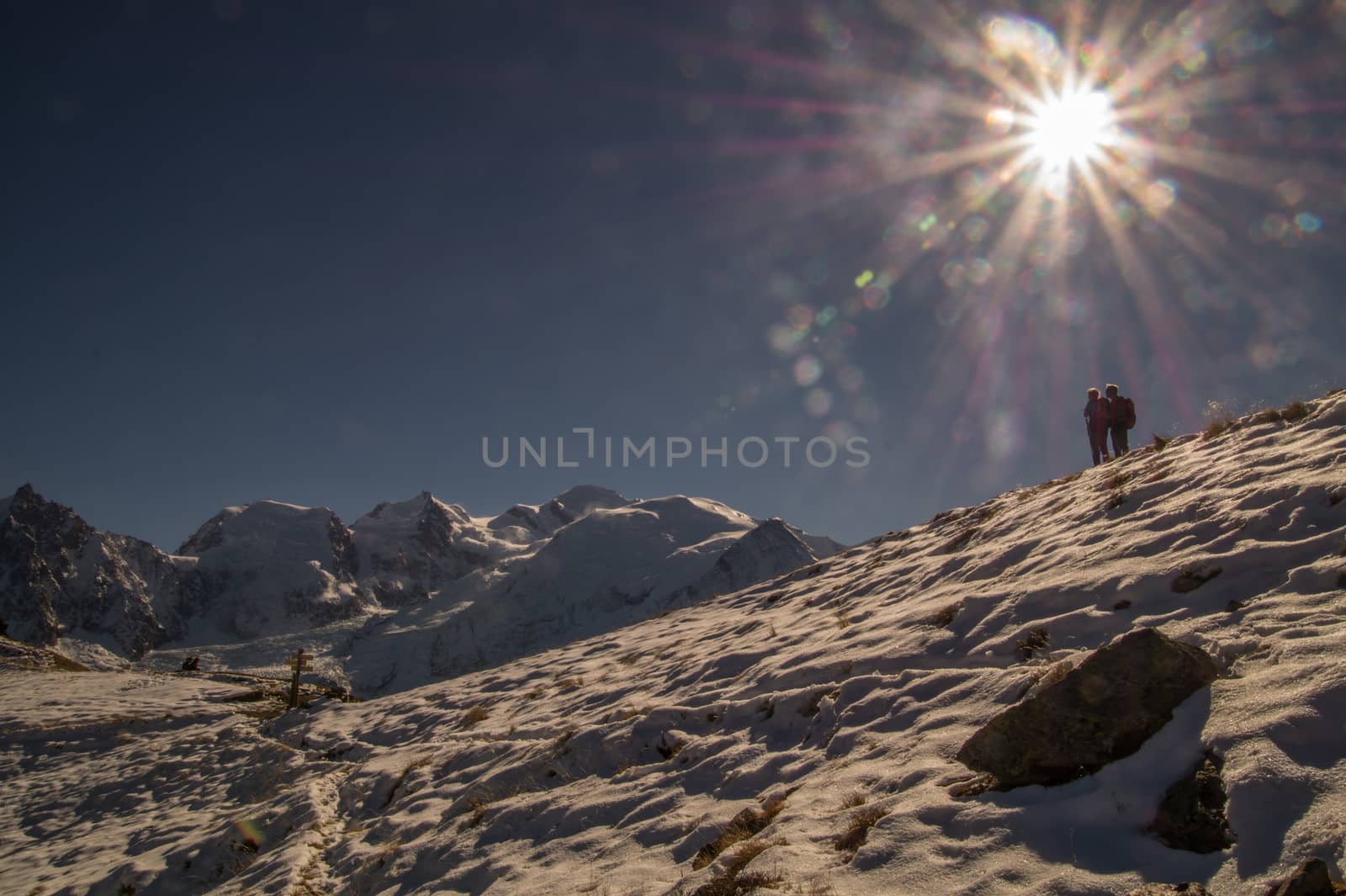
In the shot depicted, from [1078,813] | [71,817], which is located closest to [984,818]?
[1078,813]

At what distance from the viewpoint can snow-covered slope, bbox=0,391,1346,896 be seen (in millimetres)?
4254

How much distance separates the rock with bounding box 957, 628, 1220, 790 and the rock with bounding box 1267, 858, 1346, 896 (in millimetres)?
1470

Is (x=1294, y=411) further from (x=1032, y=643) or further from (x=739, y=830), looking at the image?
(x=739, y=830)

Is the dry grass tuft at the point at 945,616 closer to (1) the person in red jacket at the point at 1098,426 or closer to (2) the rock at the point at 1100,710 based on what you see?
(2) the rock at the point at 1100,710

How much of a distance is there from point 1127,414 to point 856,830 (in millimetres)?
16610

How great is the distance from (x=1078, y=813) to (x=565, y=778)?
6521 millimetres

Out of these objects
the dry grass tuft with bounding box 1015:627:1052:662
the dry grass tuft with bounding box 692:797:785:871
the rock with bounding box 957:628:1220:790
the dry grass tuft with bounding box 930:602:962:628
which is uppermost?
the dry grass tuft with bounding box 930:602:962:628

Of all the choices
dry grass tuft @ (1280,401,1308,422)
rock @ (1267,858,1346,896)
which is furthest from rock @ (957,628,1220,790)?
dry grass tuft @ (1280,401,1308,422)

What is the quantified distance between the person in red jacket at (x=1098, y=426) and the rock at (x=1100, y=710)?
15176 mm

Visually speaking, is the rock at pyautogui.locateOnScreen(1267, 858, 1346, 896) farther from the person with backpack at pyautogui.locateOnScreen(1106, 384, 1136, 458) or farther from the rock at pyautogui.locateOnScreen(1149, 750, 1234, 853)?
the person with backpack at pyautogui.locateOnScreen(1106, 384, 1136, 458)

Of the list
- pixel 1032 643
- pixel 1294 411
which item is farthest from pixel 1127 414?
pixel 1032 643

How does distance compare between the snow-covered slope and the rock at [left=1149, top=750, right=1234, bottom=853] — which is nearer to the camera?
the rock at [left=1149, top=750, right=1234, bottom=853]

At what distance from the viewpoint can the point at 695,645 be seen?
46.4 feet

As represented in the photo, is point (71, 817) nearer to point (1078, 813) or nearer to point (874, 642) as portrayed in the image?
point (874, 642)
